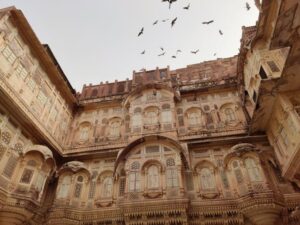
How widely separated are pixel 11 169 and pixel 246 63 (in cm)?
1482

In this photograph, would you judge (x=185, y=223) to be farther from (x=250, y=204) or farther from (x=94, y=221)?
(x=94, y=221)

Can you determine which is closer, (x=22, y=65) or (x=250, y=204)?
(x=250, y=204)

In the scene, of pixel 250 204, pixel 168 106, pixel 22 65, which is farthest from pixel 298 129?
pixel 22 65

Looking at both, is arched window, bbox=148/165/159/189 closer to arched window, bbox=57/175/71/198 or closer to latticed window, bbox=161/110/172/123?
latticed window, bbox=161/110/172/123

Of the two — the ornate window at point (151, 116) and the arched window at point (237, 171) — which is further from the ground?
the ornate window at point (151, 116)

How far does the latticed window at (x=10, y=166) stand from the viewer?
1164 centimetres

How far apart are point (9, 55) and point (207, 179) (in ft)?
42.3

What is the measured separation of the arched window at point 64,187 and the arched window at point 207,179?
7.71 m

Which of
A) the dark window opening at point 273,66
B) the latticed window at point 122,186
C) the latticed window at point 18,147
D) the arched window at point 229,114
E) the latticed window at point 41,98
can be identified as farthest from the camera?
the arched window at point 229,114

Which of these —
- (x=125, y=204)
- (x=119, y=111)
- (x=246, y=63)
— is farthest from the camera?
(x=119, y=111)

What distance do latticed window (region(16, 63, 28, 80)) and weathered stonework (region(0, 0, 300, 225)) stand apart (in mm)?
122

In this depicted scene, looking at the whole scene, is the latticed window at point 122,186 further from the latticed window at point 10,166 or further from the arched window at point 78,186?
the latticed window at point 10,166

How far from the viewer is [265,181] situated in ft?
39.4

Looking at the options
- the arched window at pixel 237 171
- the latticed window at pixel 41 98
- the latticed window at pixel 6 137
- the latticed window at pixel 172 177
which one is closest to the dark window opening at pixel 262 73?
the arched window at pixel 237 171
